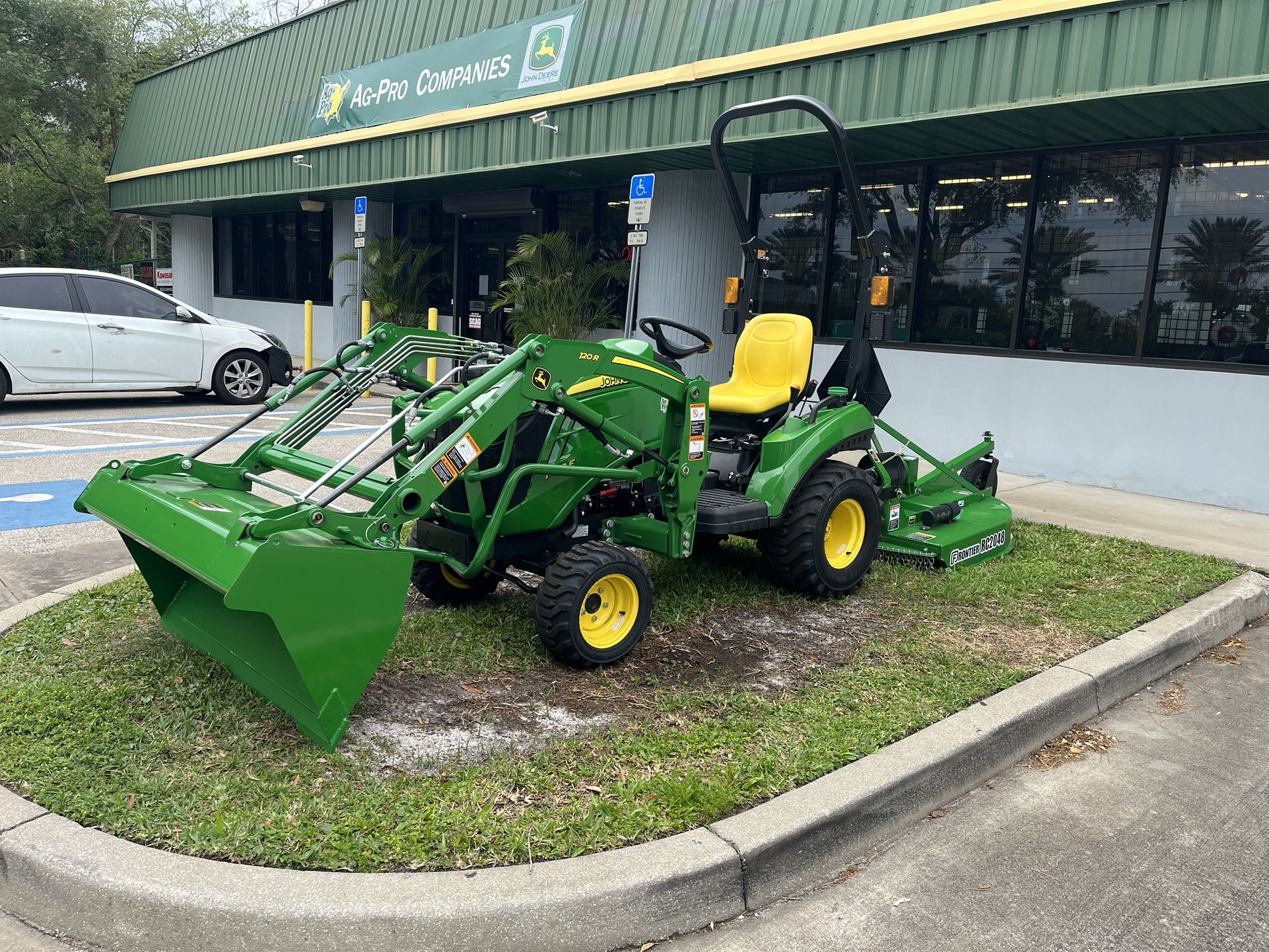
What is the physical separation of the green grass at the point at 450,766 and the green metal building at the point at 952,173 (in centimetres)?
266

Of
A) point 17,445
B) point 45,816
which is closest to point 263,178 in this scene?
point 17,445

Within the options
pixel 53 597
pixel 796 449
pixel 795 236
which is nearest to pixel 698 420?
pixel 796 449

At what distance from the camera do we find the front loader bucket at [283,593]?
308 cm

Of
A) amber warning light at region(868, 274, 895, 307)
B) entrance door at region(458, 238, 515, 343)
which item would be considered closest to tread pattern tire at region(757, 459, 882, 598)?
amber warning light at region(868, 274, 895, 307)

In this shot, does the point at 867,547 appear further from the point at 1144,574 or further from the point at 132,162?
the point at 132,162

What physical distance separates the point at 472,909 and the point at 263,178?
656 inches

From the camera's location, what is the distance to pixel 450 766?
3.30 m

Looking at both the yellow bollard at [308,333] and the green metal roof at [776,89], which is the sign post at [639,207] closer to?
the green metal roof at [776,89]

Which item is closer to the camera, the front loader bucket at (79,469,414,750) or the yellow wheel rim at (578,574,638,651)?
the front loader bucket at (79,469,414,750)

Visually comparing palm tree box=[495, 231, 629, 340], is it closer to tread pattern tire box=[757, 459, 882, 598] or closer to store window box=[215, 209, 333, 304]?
store window box=[215, 209, 333, 304]

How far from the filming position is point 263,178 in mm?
16828

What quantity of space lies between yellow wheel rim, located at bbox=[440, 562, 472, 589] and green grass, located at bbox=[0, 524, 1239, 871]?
171 mm

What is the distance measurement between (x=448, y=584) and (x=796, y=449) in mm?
1912

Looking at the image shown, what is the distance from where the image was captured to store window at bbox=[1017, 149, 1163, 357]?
8977 mm
